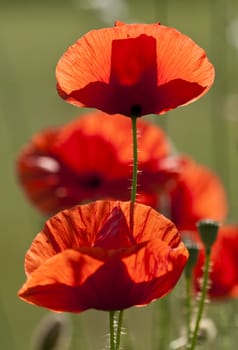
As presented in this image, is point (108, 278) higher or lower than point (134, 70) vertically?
lower

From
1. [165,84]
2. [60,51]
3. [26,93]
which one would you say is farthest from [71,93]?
[60,51]

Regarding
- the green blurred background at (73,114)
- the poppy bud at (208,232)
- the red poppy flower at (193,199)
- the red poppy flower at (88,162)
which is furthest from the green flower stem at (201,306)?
the red poppy flower at (193,199)

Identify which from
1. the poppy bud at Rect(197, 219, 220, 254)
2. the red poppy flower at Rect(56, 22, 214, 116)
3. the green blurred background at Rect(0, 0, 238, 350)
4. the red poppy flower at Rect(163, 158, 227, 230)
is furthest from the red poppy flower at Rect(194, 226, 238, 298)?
the red poppy flower at Rect(56, 22, 214, 116)

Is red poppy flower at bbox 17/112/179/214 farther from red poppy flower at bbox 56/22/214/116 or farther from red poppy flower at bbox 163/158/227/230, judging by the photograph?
red poppy flower at bbox 56/22/214/116

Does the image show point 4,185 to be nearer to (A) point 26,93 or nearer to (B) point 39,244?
(A) point 26,93

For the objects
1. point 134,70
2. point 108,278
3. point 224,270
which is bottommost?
point 224,270

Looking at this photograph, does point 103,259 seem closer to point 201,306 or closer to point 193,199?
point 201,306

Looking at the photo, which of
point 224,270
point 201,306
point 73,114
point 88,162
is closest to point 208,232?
point 201,306
